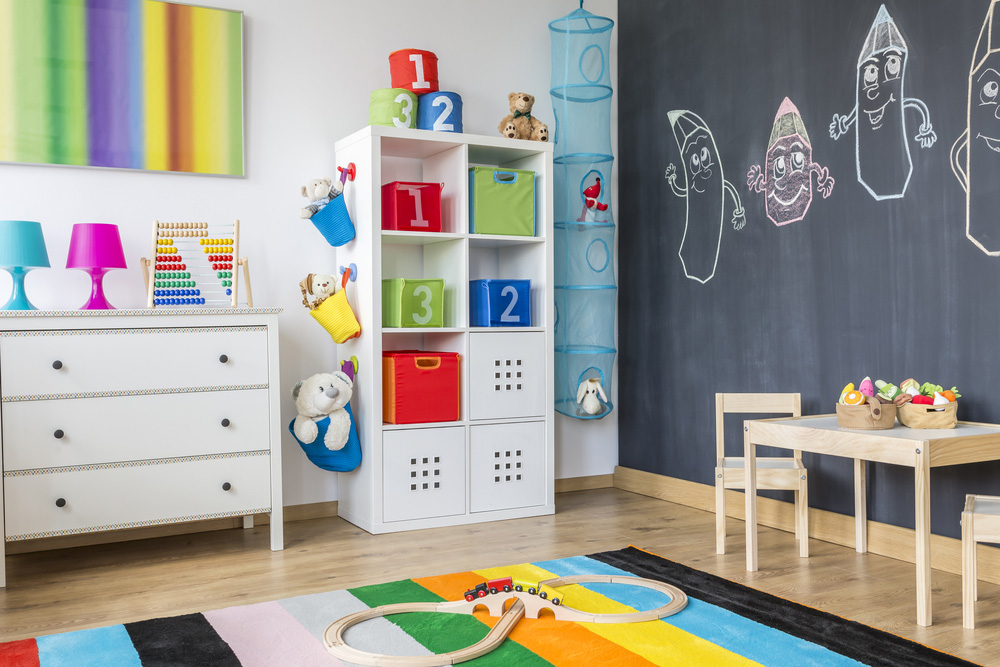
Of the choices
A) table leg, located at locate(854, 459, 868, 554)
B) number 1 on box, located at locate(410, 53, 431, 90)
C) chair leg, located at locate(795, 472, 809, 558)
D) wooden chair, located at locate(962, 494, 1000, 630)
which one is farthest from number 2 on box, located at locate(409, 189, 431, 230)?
wooden chair, located at locate(962, 494, 1000, 630)

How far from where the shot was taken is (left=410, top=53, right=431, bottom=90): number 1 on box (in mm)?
3641

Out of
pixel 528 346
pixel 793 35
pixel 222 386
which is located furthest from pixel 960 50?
pixel 222 386

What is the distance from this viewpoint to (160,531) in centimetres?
347

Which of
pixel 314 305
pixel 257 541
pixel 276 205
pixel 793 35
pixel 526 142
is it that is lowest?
pixel 257 541

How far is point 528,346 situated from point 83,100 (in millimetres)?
2018

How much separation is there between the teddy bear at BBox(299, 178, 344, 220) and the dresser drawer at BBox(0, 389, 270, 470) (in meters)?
0.80

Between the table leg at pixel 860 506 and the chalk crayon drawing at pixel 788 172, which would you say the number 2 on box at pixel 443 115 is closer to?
the chalk crayon drawing at pixel 788 172

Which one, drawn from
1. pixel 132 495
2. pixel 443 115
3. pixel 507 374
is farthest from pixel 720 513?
pixel 132 495

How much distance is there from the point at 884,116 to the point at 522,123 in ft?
4.91

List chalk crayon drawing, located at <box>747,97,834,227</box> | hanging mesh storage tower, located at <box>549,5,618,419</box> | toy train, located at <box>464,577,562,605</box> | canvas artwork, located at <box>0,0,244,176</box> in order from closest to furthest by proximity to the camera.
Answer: toy train, located at <box>464,577,562,605</box>
canvas artwork, located at <box>0,0,244,176</box>
chalk crayon drawing, located at <box>747,97,834,227</box>
hanging mesh storage tower, located at <box>549,5,618,419</box>

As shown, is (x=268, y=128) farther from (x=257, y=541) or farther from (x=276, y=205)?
(x=257, y=541)

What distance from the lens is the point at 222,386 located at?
10.2 ft

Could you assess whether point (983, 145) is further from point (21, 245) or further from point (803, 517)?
point (21, 245)

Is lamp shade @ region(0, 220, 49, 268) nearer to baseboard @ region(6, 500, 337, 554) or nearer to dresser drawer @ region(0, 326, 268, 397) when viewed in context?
dresser drawer @ region(0, 326, 268, 397)
